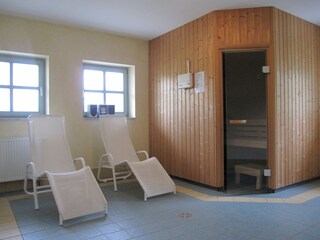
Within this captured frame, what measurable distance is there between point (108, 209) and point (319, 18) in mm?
4068

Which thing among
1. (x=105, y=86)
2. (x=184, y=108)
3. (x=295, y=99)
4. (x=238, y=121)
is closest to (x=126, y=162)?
(x=184, y=108)

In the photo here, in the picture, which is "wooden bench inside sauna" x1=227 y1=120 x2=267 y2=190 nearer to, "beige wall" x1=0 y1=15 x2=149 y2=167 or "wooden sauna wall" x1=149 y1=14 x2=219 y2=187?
"wooden sauna wall" x1=149 y1=14 x2=219 y2=187

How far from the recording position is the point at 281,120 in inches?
151

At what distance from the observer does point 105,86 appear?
482cm

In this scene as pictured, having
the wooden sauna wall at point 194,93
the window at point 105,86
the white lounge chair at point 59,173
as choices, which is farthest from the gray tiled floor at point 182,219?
the window at point 105,86

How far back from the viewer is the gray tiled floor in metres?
2.47

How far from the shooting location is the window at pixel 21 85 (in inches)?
155

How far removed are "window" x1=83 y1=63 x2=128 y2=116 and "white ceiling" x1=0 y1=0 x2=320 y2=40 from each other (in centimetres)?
75

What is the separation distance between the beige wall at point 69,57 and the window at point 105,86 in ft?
0.67

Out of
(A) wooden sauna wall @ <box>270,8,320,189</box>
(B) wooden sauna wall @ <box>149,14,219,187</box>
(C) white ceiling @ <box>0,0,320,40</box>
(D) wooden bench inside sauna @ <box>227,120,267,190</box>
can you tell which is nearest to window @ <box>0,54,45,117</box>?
(C) white ceiling @ <box>0,0,320,40</box>

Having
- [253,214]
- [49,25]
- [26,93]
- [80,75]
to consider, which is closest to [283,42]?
[253,214]

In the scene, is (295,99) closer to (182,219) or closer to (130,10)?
(182,219)

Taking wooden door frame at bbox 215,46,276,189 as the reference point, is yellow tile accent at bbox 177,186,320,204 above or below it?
below

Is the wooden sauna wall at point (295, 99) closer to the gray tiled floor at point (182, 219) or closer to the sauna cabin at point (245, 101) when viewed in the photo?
the sauna cabin at point (245, 101)
